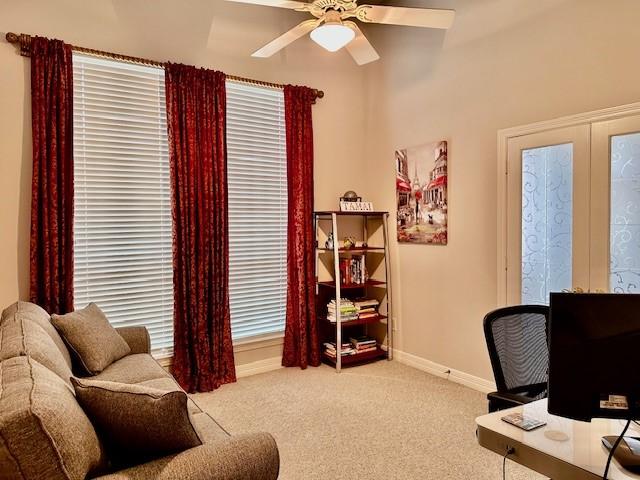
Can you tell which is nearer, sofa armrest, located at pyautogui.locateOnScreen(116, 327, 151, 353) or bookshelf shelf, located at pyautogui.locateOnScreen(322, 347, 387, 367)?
sofa armrest, located at pyautogui.locateOnScreen(116, 327, 151, 353)

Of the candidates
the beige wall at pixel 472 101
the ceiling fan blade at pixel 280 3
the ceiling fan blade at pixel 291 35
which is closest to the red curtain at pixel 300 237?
the beige wall at pixel 472 101

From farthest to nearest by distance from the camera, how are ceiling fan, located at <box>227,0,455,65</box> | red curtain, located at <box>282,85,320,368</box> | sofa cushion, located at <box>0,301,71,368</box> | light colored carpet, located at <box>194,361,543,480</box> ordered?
red curtain, located at <box>282,85,320,368</box> < ceiling fan, located at <box>227,0,455,65</box> < light colored carpet, located at <box>194,361,543,480</box> < sofa cushion, located at <box>0,301,71,368</box>

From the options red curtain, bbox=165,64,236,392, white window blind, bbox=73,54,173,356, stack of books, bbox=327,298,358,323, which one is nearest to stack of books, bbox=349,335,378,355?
stack of books, bbox=327,298,358,323

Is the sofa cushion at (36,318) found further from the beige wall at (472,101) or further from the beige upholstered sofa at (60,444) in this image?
the beige wall at (472,101)

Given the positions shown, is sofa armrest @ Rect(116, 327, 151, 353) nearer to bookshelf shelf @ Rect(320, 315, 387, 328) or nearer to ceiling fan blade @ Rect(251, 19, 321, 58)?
bookshelf shelf @ Rect(320, 315, 387, 328)

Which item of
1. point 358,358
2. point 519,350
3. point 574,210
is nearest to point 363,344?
point 358,358

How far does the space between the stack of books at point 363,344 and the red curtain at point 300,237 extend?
401 mm

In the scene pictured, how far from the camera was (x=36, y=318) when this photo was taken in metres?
2.56

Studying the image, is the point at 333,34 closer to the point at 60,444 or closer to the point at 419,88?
the point at 419,88

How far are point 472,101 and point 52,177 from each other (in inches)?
134

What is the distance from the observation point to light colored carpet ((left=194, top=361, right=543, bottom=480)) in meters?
2.59

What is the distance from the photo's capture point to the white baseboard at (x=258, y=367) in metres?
4.24

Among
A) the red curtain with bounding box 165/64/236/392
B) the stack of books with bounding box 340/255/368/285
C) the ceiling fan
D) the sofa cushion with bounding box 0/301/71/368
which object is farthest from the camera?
the stack of books with bounding box 340/255/368/285

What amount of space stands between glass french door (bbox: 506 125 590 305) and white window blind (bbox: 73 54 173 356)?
286 cm
